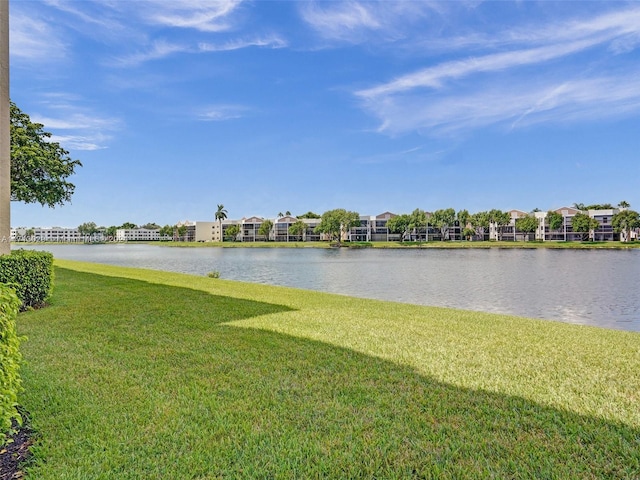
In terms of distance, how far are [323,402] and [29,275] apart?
7.35 metres

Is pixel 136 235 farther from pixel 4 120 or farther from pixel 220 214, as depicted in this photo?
pixel 4 120

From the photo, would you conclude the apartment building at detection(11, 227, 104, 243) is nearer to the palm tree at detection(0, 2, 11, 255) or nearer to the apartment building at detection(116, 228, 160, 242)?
the apartment building at detection(116, 228, 160, 242)

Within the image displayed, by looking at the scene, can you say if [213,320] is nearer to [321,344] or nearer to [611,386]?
[321,344]

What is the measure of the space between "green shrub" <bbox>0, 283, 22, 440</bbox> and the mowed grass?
1.10 ft

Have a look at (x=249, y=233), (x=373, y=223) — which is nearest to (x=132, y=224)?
(x=249, y=233)

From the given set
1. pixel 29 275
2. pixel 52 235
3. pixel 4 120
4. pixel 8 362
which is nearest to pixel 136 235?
pixel 52 235

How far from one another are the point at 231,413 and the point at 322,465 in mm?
1058

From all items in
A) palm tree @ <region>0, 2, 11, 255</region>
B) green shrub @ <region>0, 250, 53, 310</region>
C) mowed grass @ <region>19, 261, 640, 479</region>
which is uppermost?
palm tree @ <region>0, 2, 11, 255</region>

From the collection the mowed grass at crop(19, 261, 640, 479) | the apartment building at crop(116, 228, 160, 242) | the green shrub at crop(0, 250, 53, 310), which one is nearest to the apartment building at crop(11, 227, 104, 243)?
the apartment building at crop(116, 228, 160, 242)

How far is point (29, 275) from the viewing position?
8078 millimetres

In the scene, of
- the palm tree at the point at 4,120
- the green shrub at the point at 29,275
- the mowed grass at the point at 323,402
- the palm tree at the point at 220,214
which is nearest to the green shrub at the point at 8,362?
the mowed grass at the point at 323,402

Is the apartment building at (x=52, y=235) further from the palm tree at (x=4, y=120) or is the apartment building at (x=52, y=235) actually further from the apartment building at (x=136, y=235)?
the palm tree at (x=4, y=120)

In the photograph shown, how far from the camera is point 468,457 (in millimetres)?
2797

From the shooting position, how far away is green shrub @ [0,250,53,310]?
7523 mm
